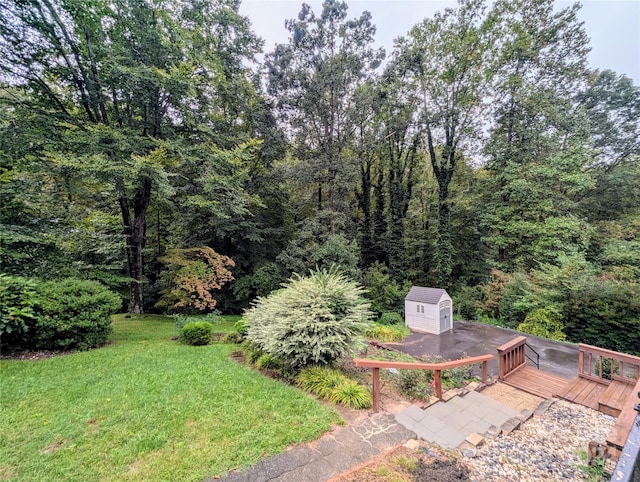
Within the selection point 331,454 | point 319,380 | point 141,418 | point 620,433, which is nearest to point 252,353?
point 319,380

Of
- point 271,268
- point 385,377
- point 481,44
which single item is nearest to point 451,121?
point 481,44

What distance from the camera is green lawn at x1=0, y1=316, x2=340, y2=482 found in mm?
2822

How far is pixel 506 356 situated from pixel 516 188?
10.2 m

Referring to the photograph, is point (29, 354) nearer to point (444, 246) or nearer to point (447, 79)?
point (444, 246)

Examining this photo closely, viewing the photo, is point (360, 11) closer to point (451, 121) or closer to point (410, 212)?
point (451, 121)

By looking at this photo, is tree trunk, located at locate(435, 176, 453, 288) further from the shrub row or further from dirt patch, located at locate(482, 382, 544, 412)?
the shrub row

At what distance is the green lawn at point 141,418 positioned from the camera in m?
2.82

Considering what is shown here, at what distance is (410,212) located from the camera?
731 inches

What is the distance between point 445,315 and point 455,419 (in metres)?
7.74

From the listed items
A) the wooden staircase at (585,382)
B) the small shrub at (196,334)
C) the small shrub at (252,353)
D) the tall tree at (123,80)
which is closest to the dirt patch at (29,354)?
the small shrub at (196,334)

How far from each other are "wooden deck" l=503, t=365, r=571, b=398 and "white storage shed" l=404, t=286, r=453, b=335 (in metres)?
4.26

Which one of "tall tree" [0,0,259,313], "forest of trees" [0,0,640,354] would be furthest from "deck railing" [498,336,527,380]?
"tall tree" [0,0,259,313]

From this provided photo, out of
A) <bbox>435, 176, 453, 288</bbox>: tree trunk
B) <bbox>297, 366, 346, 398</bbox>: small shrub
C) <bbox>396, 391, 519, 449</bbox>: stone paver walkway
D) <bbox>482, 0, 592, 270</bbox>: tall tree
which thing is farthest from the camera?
<bbox>435, 176, 453, 288</bbox>: tree trunk

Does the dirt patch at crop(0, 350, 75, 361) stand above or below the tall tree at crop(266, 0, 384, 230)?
below
